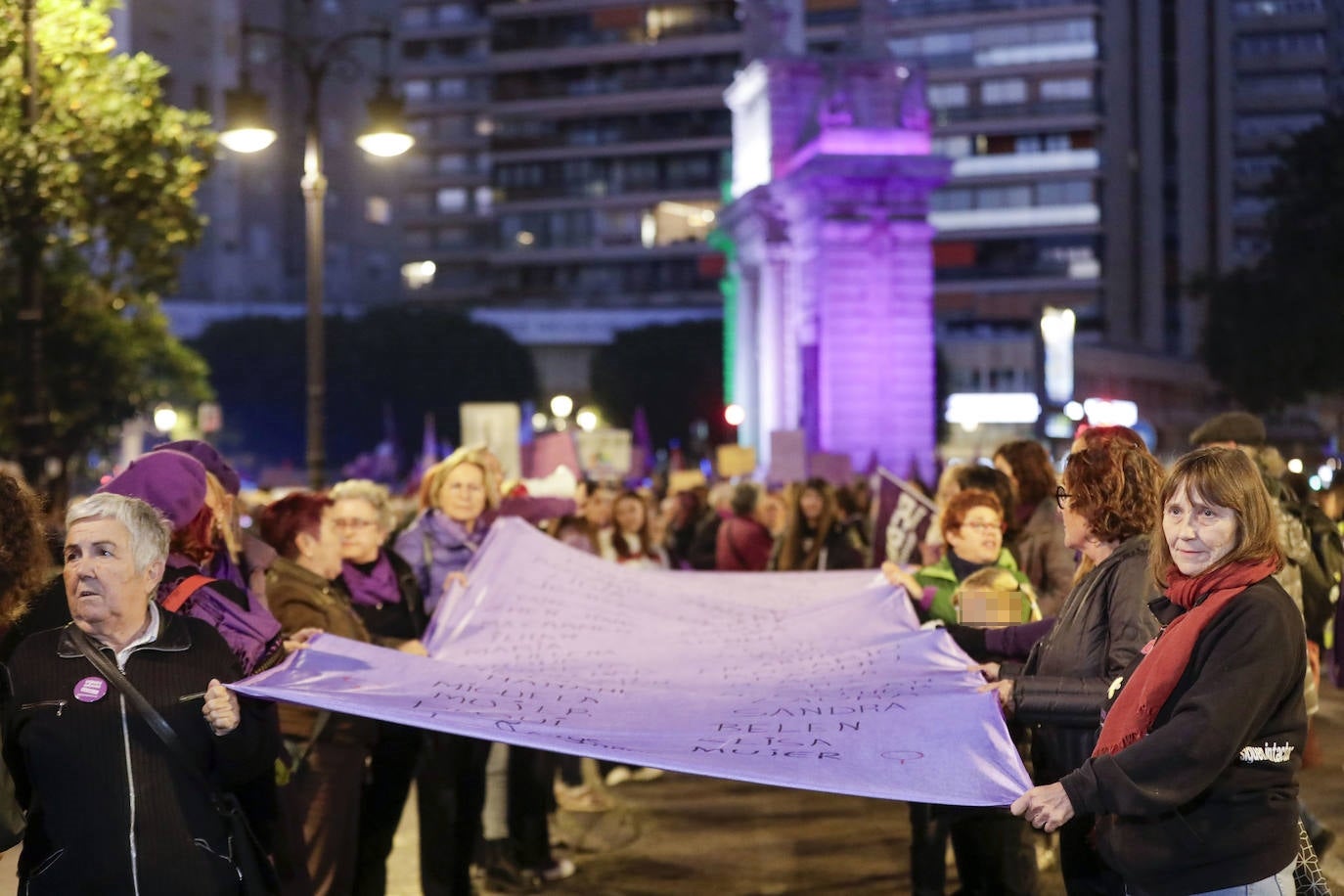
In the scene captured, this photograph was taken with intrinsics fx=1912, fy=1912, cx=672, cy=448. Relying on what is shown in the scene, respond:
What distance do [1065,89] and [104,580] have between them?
95.7 m

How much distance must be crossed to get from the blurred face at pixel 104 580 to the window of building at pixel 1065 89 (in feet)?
312

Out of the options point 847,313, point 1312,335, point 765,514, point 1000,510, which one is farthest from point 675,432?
point 1000,510

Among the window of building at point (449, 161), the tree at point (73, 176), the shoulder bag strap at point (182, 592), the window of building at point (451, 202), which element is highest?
the window of building at point (449, 161)

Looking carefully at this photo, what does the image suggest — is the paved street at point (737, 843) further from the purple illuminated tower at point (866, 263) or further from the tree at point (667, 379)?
the tree at point (667, 379)

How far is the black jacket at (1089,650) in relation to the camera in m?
5.25

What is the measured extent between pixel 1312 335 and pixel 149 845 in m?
41.0

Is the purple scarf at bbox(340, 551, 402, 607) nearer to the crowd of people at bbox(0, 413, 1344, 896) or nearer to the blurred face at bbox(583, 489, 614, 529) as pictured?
the crowd of people at bbox(0, 413, 1344, 896)

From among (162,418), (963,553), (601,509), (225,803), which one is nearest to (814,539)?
(601,509)

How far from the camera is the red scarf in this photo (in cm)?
433

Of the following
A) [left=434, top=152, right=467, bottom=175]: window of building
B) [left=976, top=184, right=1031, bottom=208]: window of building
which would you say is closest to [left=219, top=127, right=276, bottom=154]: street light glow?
[left=976, top=184, right=1031, bottom=208]: window of building

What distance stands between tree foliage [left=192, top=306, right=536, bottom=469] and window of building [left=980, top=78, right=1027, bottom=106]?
32.3 m

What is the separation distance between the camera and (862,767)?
16.6 ft

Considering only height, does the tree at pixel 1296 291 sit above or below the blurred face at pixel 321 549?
above

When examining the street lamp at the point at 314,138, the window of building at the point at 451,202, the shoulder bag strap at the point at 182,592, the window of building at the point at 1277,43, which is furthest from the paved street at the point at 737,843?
the window of building at the point at 451,202
